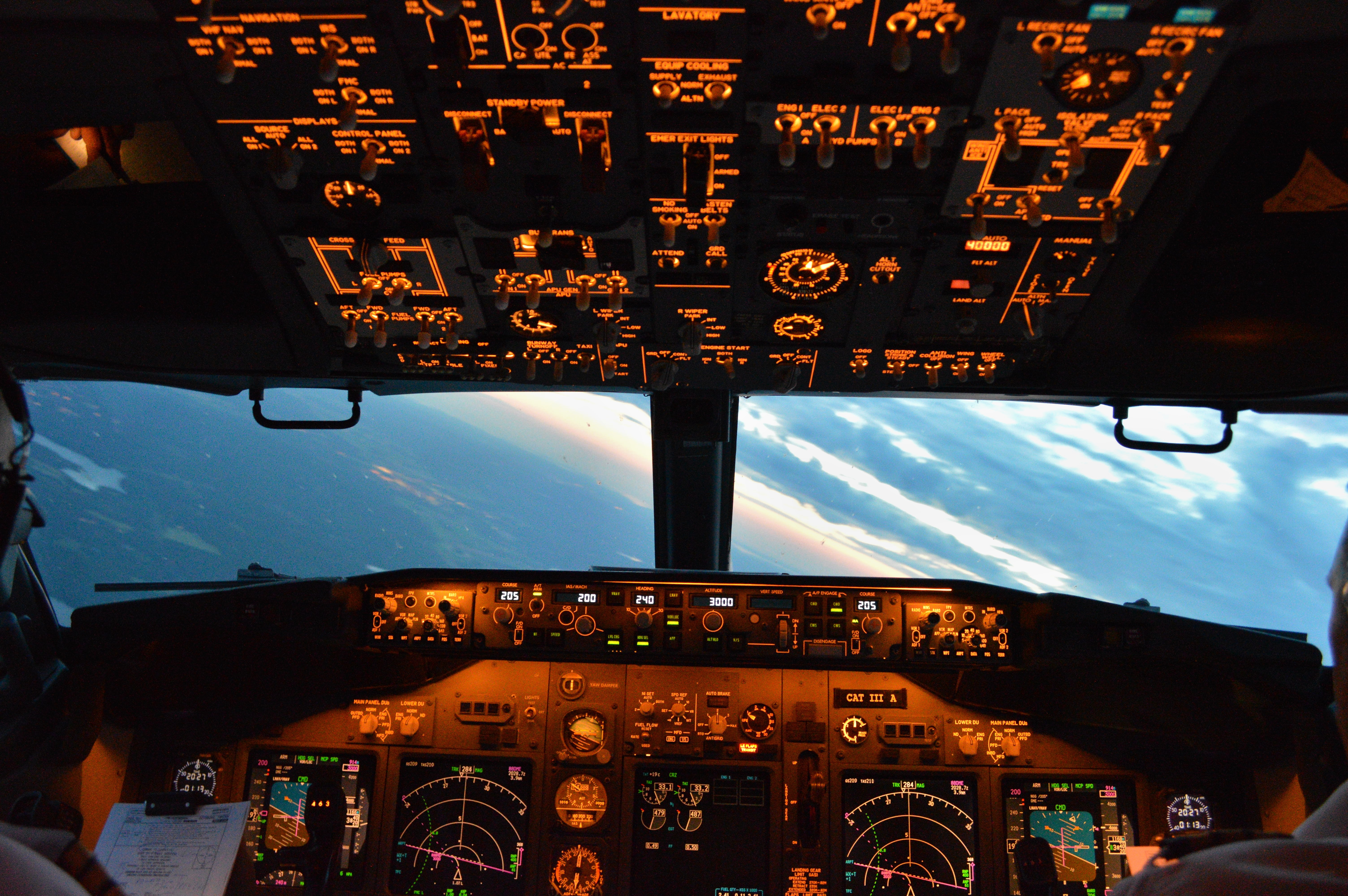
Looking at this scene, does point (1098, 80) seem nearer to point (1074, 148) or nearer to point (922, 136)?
point (1074, 148)

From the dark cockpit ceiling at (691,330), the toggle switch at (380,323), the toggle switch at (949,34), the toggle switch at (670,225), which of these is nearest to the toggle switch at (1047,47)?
the dark cockpit ceiling at (691,330)

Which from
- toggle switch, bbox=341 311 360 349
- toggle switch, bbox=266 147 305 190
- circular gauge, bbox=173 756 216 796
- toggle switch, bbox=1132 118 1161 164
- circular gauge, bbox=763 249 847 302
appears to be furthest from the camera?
circular gauge, bbox=173 756 216 796

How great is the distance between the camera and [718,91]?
5.12 feet

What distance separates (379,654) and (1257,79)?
270 cm

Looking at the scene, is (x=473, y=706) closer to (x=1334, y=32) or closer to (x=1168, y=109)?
(x=1168, y=109)

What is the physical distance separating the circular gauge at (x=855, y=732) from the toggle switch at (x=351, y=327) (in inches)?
72.2

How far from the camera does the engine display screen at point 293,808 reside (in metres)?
2.66

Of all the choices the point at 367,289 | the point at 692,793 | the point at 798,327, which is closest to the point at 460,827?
the point at 692,793

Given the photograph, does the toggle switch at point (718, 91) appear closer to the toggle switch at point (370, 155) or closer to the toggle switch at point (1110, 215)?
the toggle switch at point (370, 155)

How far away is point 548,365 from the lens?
8.19 ft

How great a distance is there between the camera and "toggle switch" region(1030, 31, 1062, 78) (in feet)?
4.75

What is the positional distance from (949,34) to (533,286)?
106 cm

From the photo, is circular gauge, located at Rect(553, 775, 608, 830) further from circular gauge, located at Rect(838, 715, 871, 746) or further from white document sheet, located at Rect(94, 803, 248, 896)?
white document sheet, located at Rect(94, 803, 248, 896)

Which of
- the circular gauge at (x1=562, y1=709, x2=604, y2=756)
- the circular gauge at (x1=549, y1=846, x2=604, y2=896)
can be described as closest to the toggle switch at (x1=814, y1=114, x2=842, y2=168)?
the circular gauge at (x1=562, y1=709, x2=604, y2=756)
